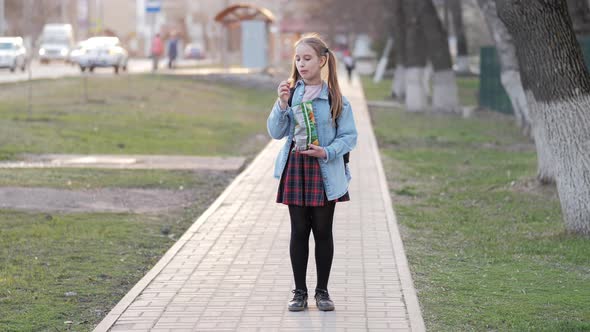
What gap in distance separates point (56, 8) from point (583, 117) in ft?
295

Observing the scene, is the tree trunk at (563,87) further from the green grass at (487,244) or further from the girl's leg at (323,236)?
the girl's leg at (323,236)

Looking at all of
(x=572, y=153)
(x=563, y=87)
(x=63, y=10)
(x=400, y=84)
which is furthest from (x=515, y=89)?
(x=63, y=10)

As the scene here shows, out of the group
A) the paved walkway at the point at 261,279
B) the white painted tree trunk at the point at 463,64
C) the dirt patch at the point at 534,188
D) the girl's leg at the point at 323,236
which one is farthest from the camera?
the white painted tree trunk at the point at 463,64

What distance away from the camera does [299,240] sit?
6910mm

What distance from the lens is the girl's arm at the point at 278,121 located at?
667 centimetres

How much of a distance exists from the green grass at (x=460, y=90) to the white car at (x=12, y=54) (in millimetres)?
13820

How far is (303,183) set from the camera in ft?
22.1

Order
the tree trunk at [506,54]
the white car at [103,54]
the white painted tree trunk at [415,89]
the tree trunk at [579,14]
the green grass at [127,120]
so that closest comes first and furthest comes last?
the tree trunk at [579,14] → the tree trunk at [506,54] → the green grass at [127,120] → the white painted tree trunk at [415,89] → the white car at [103,54]

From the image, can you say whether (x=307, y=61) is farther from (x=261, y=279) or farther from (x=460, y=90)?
(x=460, y=90)

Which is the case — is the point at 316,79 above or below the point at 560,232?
above

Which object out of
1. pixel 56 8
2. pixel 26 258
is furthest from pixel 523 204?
pixel 56 8

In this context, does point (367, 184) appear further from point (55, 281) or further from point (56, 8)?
point (56, 8)

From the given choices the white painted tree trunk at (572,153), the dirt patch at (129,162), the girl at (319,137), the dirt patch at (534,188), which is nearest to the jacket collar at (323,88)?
the girl at (319,137)

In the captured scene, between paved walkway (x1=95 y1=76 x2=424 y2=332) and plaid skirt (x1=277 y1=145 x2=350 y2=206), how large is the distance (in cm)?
70
